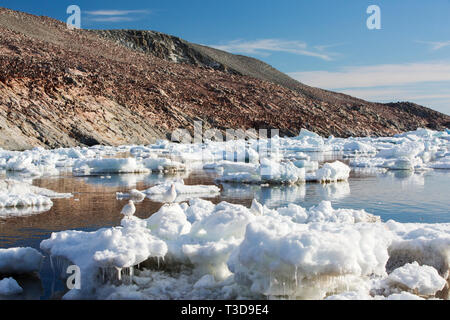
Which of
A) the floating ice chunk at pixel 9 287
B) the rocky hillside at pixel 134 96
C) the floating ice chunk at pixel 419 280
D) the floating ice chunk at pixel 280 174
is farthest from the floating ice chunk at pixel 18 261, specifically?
the rocky hillside at pixel 134 96

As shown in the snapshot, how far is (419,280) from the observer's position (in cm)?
552

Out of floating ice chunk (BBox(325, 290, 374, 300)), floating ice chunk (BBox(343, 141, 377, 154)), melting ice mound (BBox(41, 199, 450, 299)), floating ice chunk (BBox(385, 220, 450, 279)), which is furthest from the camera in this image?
floating ice chunk (BBox(343, 141, 377, 154))

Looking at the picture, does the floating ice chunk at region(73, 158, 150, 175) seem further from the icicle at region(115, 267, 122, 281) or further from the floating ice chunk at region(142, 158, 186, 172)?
the icicle at region(115, 267, 122, 281)

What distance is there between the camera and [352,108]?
75.1 meters

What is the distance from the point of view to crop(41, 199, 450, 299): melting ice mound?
5.10 meters

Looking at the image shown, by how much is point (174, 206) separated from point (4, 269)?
250cm

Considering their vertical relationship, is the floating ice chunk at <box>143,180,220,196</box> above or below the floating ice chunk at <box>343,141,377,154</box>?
below

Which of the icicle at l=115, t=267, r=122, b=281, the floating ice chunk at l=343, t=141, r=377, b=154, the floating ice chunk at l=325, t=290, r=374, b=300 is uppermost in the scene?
the floating ice chunk at l=343, t=141, r=377, b=154

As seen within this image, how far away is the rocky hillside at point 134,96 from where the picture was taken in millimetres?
32500

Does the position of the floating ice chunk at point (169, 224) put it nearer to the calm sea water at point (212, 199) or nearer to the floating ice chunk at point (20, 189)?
the calm sea water at point (212, 199)

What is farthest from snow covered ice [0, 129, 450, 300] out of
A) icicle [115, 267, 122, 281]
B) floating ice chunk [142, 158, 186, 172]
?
floating ice chunk [142, 158, 186, 172]

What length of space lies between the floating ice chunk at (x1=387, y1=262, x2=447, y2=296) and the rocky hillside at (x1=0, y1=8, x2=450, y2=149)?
24946 millimetres

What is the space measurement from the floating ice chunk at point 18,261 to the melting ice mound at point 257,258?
0.31m

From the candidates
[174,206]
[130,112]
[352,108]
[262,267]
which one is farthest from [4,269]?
[352,108]
